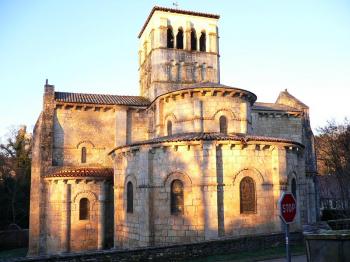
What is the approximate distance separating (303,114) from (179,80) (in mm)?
10523

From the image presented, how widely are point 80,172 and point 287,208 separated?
1772cm

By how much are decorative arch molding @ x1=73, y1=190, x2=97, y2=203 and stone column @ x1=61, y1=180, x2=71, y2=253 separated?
1.36 feet

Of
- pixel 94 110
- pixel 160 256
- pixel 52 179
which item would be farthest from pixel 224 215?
pixel 94 110

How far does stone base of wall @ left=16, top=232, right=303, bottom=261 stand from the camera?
11365 mm

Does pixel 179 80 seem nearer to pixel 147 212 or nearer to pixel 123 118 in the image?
pixel 123 118

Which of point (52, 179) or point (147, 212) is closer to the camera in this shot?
point (147, 212)

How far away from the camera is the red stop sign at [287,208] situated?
21.9 feet

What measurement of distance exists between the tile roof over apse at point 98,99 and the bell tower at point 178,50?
1653 millimetres

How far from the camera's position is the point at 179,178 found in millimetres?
16875

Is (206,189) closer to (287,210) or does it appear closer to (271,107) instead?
(287,210)

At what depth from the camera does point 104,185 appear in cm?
2275

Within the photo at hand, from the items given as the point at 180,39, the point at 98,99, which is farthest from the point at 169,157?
the point at 180,39

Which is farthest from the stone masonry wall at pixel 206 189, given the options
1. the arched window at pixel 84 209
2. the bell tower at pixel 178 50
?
the bell tower at pixel 178 50

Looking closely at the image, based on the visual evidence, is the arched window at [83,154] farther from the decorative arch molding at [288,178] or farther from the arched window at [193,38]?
the decorative arch molding at [288,178]
